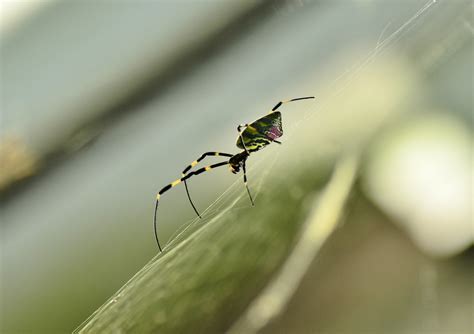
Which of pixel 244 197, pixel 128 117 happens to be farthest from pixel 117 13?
pixel 244 197

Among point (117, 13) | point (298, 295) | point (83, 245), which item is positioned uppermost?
point (117, 13)

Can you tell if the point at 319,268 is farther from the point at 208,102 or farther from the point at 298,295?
the point at 208,102

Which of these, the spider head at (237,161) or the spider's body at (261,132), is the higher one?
the spider's body at (261,132)

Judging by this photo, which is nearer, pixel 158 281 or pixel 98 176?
pixel 158 281

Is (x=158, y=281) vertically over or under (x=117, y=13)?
under
